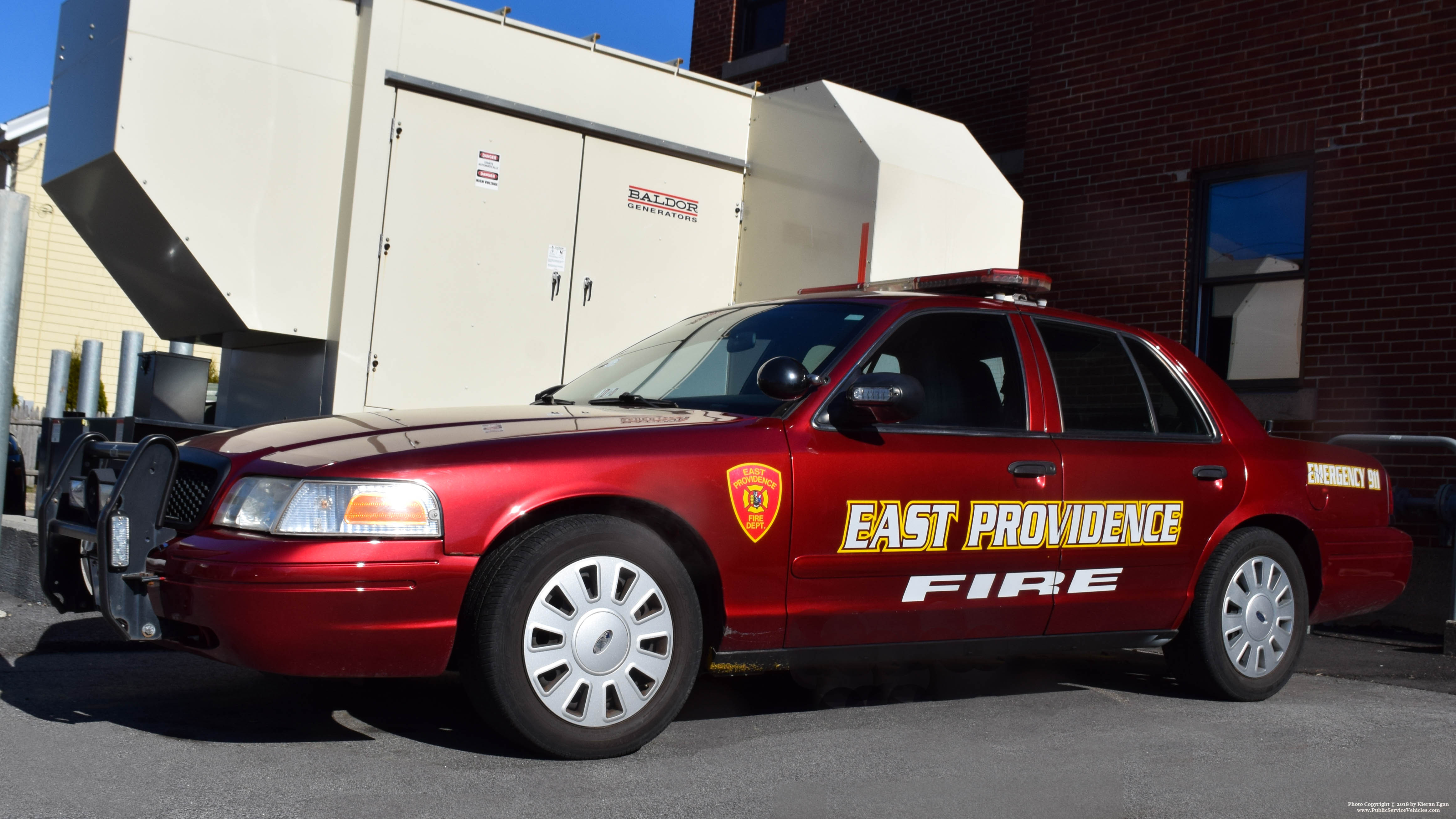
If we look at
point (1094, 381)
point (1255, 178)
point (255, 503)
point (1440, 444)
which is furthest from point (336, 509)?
point (1255, 178)

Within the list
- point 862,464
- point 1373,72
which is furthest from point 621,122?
point 1373,72

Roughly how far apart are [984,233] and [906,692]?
3826mm

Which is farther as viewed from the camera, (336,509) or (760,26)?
(760,26)

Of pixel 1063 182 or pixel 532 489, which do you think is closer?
pixel 532 489

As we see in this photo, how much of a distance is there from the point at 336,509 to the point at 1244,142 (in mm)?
7477

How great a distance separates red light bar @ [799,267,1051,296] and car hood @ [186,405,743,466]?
1.25 metres

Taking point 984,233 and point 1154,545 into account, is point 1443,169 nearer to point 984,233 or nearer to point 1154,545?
point 984,233

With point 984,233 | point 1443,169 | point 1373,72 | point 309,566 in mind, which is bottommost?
point 309,566

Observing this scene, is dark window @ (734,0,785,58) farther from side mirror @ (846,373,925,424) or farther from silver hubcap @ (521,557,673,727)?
silver hubcap @ (521,557,673,727)

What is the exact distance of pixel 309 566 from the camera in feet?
11.3

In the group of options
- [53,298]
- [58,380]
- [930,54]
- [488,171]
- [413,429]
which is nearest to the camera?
[413,429]

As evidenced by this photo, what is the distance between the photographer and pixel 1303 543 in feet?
18.2

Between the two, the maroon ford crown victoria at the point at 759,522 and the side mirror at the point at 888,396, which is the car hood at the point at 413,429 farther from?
the side mirror at the point at 888,396

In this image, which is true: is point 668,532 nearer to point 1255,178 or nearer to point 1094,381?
point 1094,381
